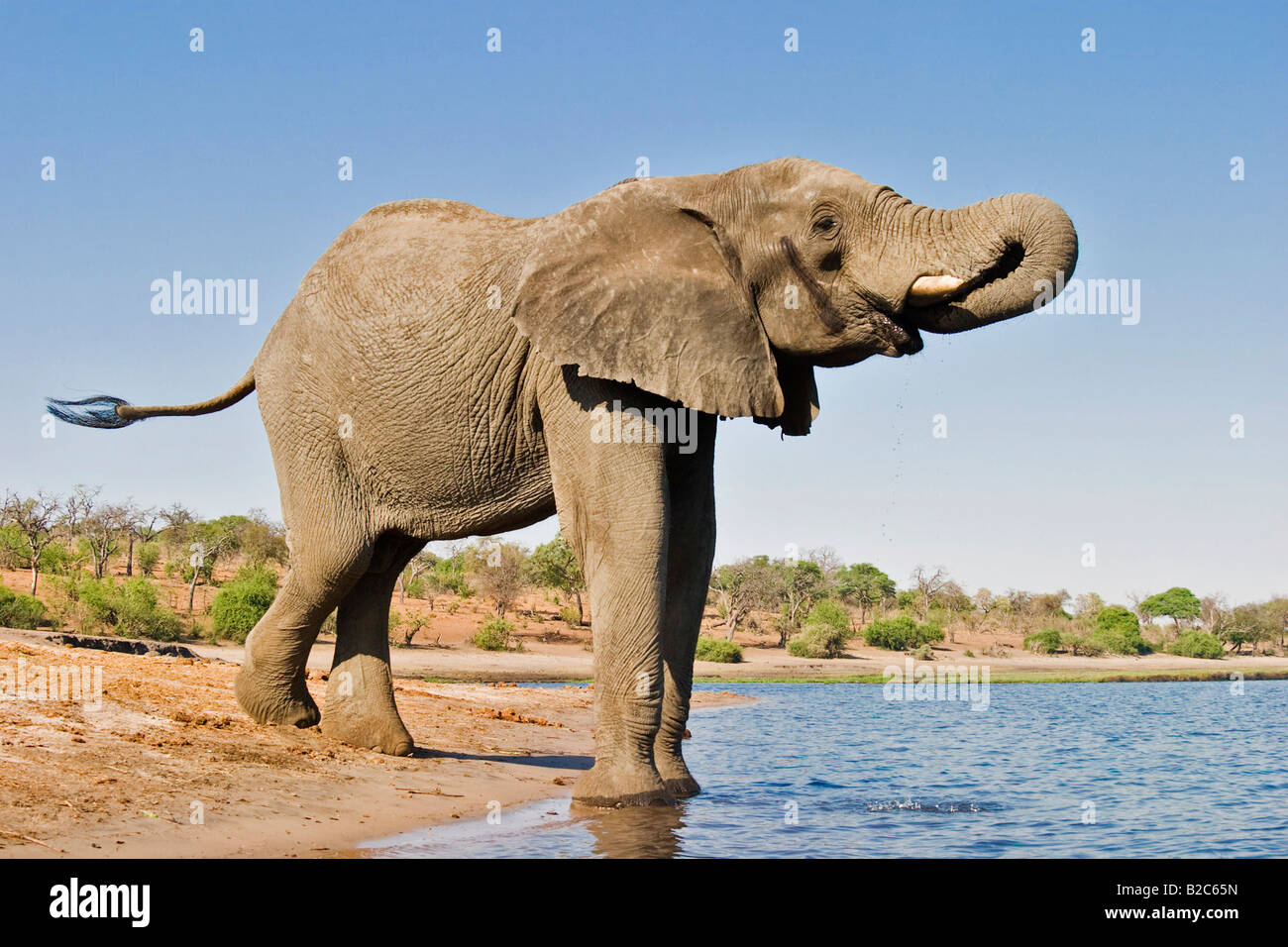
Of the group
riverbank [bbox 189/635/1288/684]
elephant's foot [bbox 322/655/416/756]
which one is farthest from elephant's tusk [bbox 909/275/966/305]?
riverbank [bbox 189/635/1288/684]

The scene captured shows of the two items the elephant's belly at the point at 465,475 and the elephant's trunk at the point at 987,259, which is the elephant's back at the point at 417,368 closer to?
the elephant's belly at the point at 465,475

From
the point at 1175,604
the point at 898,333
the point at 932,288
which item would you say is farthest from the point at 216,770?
the point at 1175,604

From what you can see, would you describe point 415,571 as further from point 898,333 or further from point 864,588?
point 898,333

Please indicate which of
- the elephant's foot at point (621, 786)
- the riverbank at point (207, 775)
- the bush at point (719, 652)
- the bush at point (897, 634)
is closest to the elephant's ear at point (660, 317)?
the elephant's foot at point (621, 786)

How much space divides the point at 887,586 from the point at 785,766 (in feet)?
184

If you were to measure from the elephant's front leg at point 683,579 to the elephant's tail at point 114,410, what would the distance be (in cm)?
433

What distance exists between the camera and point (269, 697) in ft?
33.6

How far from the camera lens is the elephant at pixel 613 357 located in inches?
311

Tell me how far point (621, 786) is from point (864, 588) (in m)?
58.1

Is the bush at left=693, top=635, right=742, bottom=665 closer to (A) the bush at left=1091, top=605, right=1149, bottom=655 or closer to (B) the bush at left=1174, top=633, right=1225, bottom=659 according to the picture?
(A) the bush at left=1091, top=605, right=1149, bottom=655

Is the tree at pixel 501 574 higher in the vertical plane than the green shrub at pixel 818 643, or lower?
higher

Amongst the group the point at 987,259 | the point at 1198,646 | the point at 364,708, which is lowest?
the point at 1198,646

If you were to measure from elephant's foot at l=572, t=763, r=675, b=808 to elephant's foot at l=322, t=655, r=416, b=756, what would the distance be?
8.15 ft

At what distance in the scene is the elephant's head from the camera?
25.5 feet
